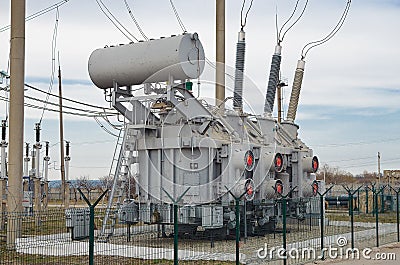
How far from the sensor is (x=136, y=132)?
19.9 metres

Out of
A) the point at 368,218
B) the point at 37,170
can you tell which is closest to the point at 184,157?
the point at 37,170

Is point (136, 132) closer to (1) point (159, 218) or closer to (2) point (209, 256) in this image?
(1) point (159, 218)

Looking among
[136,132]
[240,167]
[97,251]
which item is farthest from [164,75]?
[97,251]

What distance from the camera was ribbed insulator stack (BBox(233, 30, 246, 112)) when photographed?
21672 mm

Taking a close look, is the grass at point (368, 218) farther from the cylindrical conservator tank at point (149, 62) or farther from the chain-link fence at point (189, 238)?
the cylindrical conservator tank at point (149, 62)

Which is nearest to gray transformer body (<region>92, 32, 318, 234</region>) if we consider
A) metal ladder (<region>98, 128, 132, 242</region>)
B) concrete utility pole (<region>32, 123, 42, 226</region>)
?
metal ladder (<region>98, 128, 132, 242</region>)

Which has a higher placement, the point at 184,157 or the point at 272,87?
the point at 272,87

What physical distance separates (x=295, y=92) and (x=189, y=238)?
339 inches

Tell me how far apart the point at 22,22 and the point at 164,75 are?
478 centimetres

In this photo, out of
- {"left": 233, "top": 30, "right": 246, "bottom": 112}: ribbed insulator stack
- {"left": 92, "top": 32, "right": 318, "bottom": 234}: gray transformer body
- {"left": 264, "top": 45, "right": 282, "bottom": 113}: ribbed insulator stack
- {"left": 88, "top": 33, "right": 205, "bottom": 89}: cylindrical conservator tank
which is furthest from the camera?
{"left": 264, "top": 45, "right": 282, "bottom": 113}: ribbed insulator stack

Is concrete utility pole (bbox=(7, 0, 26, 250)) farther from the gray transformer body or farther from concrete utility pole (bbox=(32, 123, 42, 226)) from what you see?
concrete utility pole (bbox=(32, 123, 42, 226))

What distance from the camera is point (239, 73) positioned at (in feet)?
72.5

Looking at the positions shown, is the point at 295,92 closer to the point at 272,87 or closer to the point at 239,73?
the point at 272,87

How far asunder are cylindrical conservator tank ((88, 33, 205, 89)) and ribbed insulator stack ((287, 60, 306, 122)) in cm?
756
